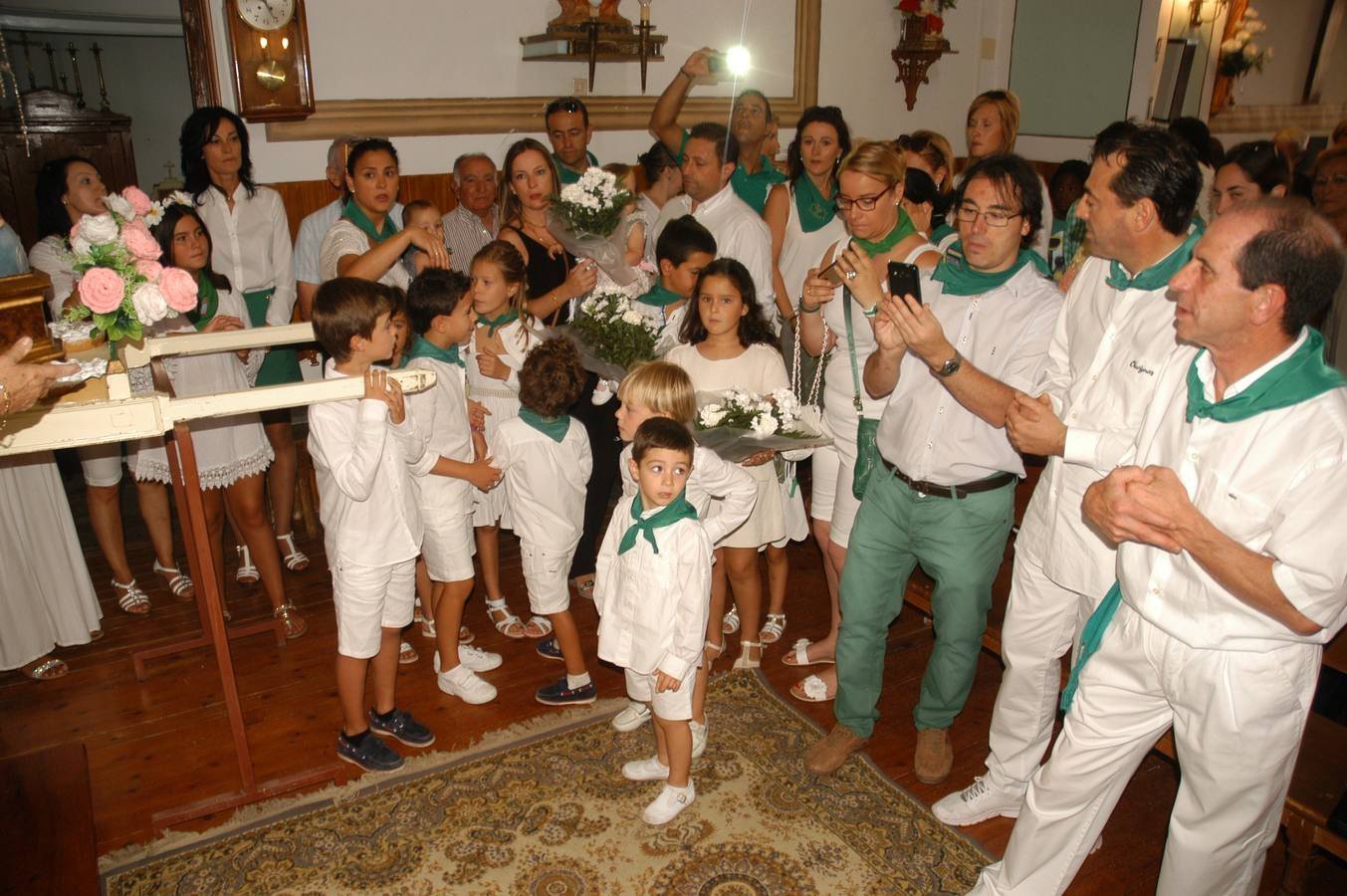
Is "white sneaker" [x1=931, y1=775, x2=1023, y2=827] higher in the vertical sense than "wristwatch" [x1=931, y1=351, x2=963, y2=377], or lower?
lower

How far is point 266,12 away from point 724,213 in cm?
305

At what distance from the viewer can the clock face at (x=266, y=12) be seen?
201 inches

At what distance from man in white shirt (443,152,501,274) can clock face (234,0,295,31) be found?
1616mm

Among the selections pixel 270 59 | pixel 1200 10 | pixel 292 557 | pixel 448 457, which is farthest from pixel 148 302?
pixel 1200 10

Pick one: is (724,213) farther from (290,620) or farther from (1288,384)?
(1288,384)

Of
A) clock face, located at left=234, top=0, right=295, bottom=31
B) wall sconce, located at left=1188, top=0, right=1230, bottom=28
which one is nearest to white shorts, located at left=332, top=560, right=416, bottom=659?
clock face, located at left=234, top=0, right=295, bottom=31

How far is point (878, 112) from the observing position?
7875 mm

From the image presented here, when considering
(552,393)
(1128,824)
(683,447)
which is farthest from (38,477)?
(1128,824)

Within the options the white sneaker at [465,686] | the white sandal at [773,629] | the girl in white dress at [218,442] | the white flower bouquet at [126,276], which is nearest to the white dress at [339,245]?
the girl in white dress at [218,442]

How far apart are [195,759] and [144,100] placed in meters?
9.47

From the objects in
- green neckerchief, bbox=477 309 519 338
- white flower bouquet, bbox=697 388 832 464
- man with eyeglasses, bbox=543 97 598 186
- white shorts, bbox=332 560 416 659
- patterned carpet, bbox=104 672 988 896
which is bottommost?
patterned carpet, bbox=104 672 988 896

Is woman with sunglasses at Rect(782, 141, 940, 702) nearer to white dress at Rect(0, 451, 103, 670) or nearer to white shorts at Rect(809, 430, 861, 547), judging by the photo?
white shorts at Rect(809, 430, 861, 547)

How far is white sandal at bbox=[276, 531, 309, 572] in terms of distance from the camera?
4.48 meters

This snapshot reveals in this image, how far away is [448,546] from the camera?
129 inches
